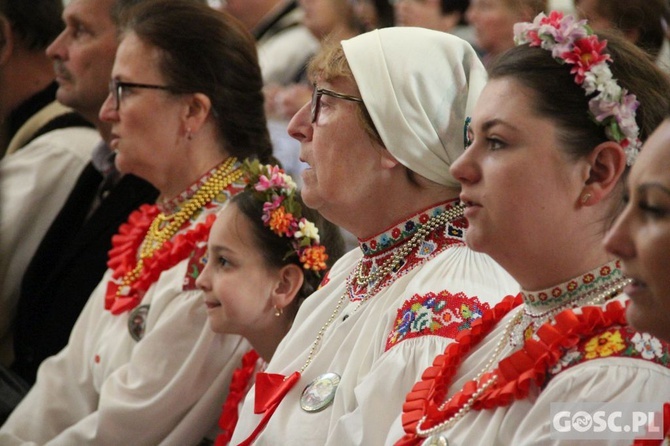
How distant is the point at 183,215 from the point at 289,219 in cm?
56

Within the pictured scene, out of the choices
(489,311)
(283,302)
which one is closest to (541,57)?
(489,311)

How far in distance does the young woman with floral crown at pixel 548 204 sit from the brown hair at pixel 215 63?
1.46 metres

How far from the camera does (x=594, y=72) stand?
192 centimetres

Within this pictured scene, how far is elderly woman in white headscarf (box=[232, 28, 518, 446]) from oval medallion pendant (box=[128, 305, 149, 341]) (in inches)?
30.1

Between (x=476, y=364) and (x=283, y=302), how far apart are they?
904mm

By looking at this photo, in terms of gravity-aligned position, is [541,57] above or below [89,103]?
above

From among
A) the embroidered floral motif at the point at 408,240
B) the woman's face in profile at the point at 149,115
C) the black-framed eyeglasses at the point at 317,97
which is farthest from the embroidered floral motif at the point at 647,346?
the woman's face in profile at the point at 149,115

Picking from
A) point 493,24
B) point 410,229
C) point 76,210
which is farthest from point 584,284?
point 493,24

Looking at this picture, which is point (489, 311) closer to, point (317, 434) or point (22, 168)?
point (317, 434)

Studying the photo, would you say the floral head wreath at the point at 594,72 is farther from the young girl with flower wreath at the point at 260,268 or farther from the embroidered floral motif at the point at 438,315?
the young girl with flower wreath at the point at 260,268

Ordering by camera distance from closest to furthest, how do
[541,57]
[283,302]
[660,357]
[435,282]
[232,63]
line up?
[660,357], [541,57], [435,282], [283,302], [232,63]

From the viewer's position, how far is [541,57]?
A: 1984 mm

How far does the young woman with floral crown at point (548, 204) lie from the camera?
6.07 ft

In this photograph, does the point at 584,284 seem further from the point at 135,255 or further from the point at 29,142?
the point at 29,142
